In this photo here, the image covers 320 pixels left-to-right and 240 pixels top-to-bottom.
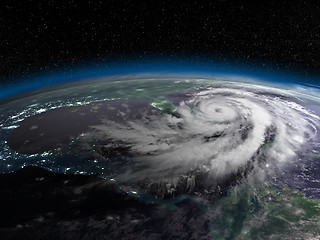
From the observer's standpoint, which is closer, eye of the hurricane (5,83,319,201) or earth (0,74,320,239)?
earth (0,74,320,239)

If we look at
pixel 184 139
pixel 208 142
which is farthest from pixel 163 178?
pixel 208 142

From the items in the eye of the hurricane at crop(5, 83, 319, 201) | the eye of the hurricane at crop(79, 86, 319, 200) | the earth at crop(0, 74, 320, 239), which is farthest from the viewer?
the eye of the hurricane at crop(5, 83, 319, 201)

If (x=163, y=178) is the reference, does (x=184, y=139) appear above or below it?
above

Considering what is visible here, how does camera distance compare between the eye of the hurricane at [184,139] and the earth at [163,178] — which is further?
the eye of the hurricane at [184,139]

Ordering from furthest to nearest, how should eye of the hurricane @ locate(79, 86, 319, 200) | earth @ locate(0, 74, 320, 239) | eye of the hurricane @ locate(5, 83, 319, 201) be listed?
eye of the hurricane @ locate(5, 83, 319, 201)
eye of the hurricane @ locate(79, 86, 319, 200)
earth @ locate(0, 74, 320, 239)

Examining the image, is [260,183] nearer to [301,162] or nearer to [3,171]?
[301,162]

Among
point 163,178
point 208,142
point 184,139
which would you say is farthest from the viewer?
point 184,139

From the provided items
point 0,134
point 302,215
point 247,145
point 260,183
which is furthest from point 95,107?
point 302,215

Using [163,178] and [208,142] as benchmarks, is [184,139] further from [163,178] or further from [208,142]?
[163,178]
